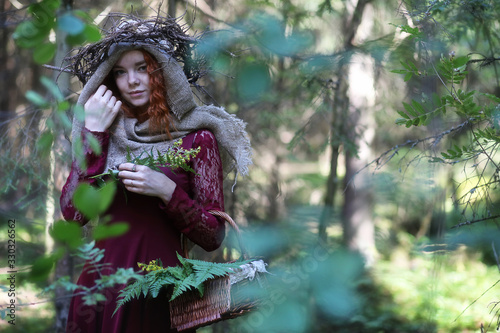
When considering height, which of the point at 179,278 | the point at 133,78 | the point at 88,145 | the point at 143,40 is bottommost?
the point at 179,278

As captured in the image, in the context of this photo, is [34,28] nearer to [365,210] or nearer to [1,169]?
[1,169]

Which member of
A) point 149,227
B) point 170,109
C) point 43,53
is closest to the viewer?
point 43,53

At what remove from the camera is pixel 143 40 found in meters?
2.54

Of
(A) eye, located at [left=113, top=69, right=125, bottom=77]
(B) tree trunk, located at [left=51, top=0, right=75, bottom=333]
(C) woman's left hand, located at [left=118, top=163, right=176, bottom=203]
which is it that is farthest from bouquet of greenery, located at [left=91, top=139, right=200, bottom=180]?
(B) tree trunk, located at [left=51, top=0, right=75, bottom=333]

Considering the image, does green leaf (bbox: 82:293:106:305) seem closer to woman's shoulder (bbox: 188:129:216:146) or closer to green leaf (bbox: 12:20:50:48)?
green leaf (bbox: 12:20:50:48)

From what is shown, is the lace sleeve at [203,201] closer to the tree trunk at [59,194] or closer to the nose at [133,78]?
the nose at [133,78]

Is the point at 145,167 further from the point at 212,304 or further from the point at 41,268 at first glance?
the point at 41,268

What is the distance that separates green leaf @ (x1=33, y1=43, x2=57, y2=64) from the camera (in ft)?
3.14

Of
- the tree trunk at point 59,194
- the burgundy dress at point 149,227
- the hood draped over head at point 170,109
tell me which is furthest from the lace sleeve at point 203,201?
the tree trunk at point 59,194

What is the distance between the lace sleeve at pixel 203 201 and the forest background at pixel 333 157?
14.8 inches

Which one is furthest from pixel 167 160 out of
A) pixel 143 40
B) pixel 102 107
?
pixel 143 40

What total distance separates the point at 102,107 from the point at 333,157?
295 cm

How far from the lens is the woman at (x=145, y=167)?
2361mm

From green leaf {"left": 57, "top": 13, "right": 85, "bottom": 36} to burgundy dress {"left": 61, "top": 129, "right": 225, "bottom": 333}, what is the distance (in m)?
1.50
